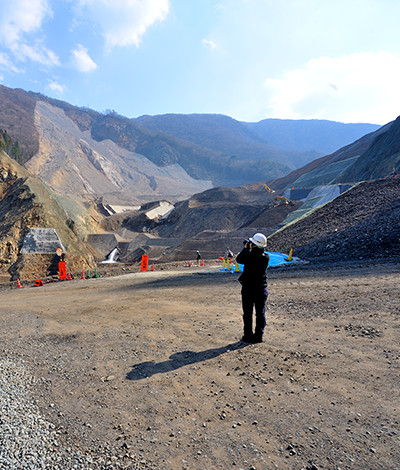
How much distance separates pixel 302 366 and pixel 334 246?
11.7m

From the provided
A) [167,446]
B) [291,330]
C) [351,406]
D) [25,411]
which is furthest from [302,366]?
[25,411]

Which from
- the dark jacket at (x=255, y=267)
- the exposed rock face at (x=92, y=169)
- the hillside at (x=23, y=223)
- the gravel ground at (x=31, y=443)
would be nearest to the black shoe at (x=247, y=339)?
the dark jacket at (x=255, y=267)

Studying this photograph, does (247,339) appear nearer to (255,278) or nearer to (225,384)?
(255,278)

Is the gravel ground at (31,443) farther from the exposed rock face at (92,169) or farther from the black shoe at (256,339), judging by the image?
the exposed rock face at (92,169)

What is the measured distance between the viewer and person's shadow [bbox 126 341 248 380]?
13.8ft

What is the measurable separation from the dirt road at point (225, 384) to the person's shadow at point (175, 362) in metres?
0.02

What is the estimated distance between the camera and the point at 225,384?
383cm

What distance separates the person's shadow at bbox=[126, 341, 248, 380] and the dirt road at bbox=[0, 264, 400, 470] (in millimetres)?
25

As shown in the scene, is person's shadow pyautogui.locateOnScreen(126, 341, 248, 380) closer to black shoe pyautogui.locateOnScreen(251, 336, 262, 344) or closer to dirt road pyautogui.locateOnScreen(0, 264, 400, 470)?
dirt road pyautogui.locateOnScreen(0, 264, 400, 470)

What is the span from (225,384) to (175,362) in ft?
3.07

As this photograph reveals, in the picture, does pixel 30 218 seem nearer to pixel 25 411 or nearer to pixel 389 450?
pixel 25 411

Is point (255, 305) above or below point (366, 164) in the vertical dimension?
below

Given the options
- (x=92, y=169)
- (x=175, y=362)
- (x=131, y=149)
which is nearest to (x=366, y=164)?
(x=175, y=362)

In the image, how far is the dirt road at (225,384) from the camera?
9.05 feet
